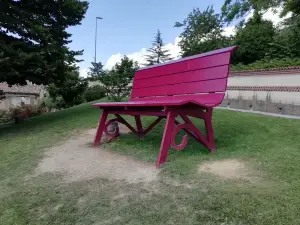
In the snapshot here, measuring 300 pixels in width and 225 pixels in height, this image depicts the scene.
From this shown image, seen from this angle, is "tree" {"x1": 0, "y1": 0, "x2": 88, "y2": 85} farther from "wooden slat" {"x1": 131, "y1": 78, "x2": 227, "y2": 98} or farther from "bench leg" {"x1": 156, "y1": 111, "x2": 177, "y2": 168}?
"bench leg" {"x1": 156, "y1": 111, "x2": 177, "y2": 168}

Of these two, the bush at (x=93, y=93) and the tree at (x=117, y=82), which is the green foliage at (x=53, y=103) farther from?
the tree at (x=117, y=82)

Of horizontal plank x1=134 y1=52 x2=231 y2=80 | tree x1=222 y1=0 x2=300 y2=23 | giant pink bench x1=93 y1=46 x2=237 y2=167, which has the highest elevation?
tree x1=222 y1=0 x2=300 y2=23

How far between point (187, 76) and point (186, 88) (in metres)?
0.22

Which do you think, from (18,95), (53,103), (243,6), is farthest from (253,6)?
(18,95)

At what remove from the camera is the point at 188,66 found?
4336mm

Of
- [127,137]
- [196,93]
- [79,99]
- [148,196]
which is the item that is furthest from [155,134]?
[79,99]

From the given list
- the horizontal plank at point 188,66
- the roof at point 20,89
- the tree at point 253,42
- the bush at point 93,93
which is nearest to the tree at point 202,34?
the tree at point 253,42

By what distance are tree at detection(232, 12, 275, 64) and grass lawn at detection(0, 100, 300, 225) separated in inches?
458

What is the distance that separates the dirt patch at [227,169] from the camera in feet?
9.53

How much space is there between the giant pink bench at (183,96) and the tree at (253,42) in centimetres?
1123

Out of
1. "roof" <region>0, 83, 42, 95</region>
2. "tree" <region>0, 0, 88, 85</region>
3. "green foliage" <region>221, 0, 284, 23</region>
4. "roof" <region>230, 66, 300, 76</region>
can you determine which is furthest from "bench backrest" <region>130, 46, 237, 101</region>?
"roof" <region>0, 83, 42, 95</region>

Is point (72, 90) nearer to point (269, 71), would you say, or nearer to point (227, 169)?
point (269, 71)

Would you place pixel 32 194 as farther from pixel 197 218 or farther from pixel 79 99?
pixel 79 99

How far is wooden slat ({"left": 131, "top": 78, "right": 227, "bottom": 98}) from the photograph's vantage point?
365cm
